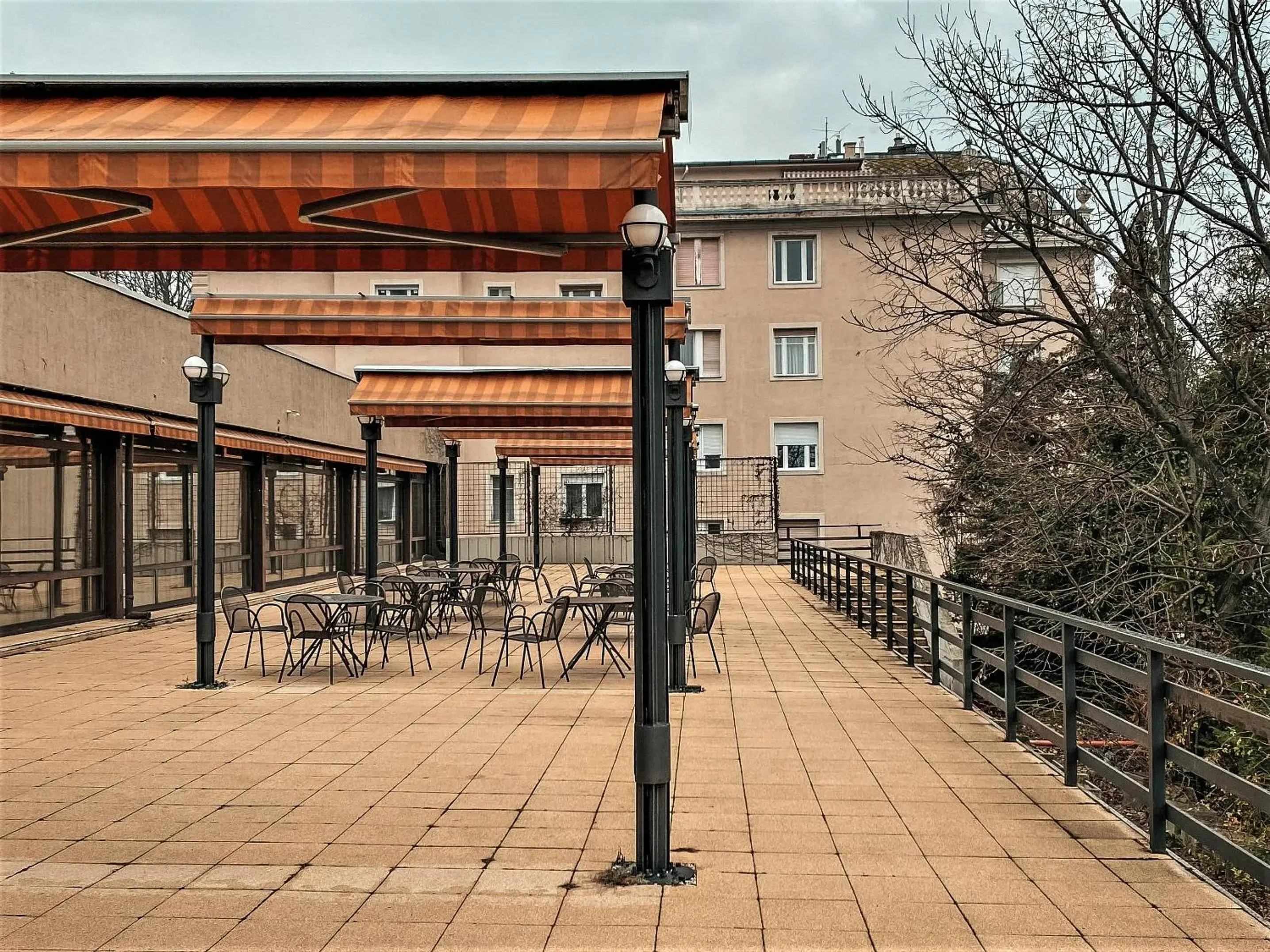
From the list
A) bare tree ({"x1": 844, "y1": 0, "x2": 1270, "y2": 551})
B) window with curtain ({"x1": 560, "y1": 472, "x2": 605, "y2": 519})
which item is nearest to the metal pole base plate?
bare tree ({"x1": 844, "y1": 0, "x2": 1270, "y2": 551})

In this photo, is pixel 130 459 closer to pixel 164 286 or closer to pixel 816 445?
pixel 164 286

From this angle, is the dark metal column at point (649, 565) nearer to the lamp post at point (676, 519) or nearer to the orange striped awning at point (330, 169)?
the orange striped awning at point (330, 169)

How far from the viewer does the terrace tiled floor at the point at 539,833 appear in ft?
12.1

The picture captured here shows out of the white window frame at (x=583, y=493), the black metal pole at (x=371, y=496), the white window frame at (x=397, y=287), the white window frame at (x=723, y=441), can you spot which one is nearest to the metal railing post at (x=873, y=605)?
the black metal pole at (x=371, y=496)

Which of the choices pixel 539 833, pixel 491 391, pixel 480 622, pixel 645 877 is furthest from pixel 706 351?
pixel 645 877

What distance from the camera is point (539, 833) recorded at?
15.7ft

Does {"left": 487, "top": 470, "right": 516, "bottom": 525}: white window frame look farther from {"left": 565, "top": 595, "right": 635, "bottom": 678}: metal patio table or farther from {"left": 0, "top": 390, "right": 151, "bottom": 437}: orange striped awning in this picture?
{"left": 565, "top": 595, "right": 635, "bottom": 678}: metal patio table

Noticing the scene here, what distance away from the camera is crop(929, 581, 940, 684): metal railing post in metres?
9.06

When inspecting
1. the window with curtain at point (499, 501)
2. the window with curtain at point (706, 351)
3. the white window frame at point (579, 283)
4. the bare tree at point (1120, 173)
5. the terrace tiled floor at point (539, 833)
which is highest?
the white window frame at point (579, 283)

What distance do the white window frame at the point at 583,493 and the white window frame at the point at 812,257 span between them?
7073mm

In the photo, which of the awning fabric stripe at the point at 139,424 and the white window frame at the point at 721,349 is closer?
the awning fabric stripe at the point at 139,424

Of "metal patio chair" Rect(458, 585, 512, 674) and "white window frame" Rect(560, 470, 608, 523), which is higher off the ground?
"white window frame" Rect(560, 470, 608, 523)

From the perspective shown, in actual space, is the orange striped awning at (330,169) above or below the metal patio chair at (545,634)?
above

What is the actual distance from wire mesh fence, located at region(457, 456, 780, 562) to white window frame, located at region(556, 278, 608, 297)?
488cm
